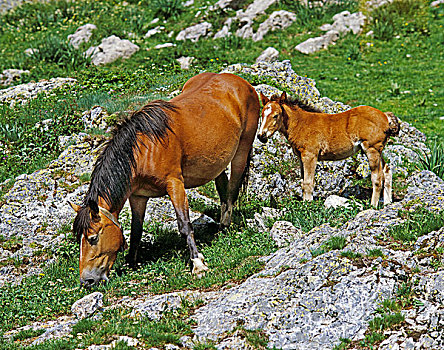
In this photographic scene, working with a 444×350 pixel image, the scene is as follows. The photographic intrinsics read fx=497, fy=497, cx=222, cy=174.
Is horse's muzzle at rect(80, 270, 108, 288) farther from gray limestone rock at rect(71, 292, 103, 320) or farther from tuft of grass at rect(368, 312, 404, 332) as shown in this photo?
tuft of grass at rect(368, 312, 404, 332)

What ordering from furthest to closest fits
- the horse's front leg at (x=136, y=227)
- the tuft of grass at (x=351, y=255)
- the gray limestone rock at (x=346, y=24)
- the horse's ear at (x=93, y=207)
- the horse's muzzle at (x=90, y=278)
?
the gray limestone rock at (x=346, y=24) → the horse's front leg at (x=136, y=227) → the horse's muzzle at (x=90, y=278) → the horse's ear at (x=93, y=207) → the tuft of grass at (x=351, y=255)

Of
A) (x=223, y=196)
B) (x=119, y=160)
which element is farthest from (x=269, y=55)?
(x=119, y=160)

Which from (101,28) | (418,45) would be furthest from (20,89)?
(418,45)

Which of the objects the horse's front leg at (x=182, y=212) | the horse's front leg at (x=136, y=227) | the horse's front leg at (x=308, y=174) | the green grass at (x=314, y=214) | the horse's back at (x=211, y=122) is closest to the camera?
the horse's front leg at (x=182, y=212)

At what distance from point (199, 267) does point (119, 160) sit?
1896 millimetres

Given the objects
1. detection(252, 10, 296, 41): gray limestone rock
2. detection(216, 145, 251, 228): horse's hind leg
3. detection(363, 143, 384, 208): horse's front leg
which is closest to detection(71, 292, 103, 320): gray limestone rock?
detection(216, 145, 251, 228): horse's hind leg

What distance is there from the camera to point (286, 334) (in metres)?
5.16

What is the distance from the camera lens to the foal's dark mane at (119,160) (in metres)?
6.82

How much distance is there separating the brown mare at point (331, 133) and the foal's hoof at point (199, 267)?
292cm

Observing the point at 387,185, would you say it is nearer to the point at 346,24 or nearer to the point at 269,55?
the point at 269,55

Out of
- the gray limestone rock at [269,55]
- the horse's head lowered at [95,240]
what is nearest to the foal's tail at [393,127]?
the horse's head lowered at [95,240]

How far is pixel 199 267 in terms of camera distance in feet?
23.4

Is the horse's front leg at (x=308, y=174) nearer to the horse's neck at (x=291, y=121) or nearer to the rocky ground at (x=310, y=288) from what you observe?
the horse's neck at (x=291, y=121)

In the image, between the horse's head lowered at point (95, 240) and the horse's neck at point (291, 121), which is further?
the horse's neck at point (291, 121)
